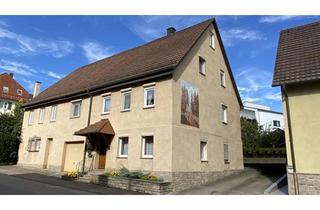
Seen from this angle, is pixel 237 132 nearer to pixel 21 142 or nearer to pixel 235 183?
pixel 235 183

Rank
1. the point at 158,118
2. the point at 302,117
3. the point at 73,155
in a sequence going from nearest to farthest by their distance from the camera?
the point at 302,117
the point at 158,118
the point at 73,155

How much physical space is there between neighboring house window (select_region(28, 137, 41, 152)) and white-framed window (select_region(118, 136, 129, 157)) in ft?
34.4

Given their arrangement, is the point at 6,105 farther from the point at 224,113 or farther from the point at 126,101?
the point at 224,113

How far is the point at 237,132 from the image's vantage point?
75.9 ft

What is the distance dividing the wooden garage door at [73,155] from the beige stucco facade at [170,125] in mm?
324

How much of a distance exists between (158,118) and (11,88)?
161 ft

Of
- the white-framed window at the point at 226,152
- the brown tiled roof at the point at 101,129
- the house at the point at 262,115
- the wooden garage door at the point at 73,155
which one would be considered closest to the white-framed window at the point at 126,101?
the brown tiled roof at the point at 101,129

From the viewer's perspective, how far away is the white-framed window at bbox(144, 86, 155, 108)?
16316 mm

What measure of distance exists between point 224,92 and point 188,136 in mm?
7588

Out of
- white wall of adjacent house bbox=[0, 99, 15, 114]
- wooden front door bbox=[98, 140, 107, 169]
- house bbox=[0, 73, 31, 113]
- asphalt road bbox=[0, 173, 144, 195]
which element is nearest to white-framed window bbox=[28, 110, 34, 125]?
wooden front door bbox=[98, 140, 107, 169]

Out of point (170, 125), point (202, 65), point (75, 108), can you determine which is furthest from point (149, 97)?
point (75, 108)

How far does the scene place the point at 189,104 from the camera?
54.9 ft

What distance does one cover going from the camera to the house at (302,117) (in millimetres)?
12039

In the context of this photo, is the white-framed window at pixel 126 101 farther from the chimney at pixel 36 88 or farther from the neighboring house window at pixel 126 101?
the chimney at pixel 36 88
